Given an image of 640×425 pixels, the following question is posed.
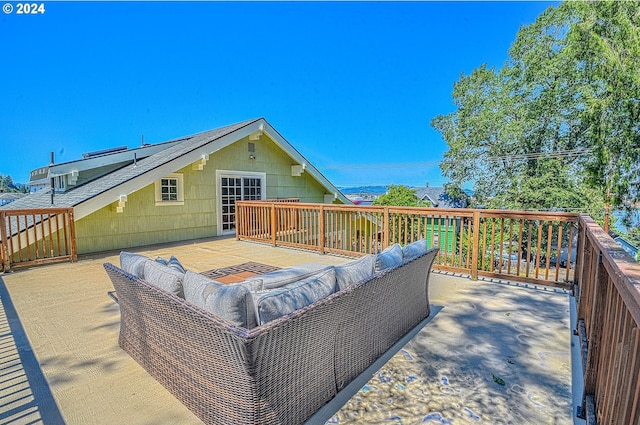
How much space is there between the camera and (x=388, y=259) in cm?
247

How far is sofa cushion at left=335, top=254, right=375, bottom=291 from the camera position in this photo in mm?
2027

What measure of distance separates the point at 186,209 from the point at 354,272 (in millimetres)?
7403

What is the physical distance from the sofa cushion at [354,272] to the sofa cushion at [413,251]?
0.48 meters

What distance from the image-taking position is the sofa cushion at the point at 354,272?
6.65 ft

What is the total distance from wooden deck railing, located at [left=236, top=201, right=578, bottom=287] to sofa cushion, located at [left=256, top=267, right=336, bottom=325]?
113 inches

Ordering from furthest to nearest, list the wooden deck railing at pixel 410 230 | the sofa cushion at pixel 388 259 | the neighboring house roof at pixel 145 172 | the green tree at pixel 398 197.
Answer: the green tree at pixel 398 197 < the neighboring house roof at pixel 145 172 < the wooden deck railing at pixel 410 230 < the sofa cushion at pixel 388 259

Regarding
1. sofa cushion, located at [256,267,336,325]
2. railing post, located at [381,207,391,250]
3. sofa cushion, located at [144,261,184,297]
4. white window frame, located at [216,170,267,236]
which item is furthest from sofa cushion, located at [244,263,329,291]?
white window frame, located at [216,170,267,236]

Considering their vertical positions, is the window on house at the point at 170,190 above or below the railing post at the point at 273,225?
above

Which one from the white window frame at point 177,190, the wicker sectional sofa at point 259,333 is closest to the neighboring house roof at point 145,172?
the white window frame at point 177,190

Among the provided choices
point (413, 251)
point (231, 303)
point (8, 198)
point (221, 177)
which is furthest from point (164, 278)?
point (8, 198)

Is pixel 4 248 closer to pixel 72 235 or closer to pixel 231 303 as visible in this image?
pixel 72 235

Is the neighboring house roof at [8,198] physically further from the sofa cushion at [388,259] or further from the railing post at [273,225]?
the sofa cushion at [388,259]

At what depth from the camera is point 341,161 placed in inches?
2057

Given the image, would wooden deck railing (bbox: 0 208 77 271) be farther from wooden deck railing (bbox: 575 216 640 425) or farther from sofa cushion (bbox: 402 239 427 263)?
wooden deck railing (bbox: 575 216 640 425)
